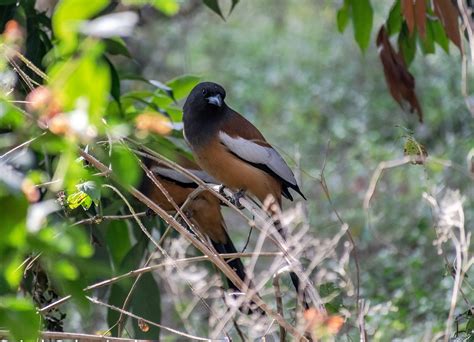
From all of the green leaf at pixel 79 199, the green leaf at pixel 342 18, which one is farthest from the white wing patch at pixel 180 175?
the green leaf at pixel 79 199

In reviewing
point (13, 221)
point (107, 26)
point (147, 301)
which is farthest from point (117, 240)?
point (107, 26)

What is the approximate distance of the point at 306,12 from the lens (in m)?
13.6

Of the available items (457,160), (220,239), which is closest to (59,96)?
(220,239)

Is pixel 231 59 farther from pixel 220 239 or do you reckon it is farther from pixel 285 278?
pixel 285 278

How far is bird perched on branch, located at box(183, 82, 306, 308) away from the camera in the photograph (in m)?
5.10

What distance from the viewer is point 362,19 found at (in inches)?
196

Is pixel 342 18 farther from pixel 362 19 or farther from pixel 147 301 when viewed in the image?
pixel 147 301

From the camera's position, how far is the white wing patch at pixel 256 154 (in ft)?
16.9

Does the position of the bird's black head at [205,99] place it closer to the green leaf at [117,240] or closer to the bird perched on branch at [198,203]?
the bird perched on branch at [198,203]

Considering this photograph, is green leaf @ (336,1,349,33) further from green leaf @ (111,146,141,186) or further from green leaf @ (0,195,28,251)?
green leaf @ (0,195,28,251)

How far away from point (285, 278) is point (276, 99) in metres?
7.74

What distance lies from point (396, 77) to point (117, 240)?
1.71 metres

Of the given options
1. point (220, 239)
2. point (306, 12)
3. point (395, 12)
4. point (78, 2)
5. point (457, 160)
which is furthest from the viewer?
point (306, 12)

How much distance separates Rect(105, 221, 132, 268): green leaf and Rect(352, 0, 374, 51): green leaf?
1.61 m
